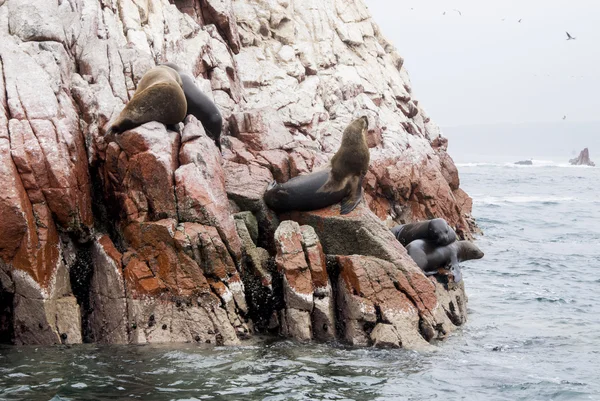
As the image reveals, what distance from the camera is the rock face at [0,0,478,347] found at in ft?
35.6

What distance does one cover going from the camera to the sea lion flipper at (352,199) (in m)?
→ 13.2

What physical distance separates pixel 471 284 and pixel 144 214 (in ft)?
32.3

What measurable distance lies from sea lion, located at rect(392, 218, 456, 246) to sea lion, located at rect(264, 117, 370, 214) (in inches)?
98.2

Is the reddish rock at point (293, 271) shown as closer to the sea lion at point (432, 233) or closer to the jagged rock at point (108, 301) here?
the jagged rock at point (108, 301)

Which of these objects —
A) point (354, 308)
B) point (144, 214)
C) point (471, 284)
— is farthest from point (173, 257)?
point (471, 284)

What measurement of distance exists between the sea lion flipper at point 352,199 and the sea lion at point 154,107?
10.9ft

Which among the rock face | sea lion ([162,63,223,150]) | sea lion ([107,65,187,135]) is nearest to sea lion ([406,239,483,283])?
the rock face

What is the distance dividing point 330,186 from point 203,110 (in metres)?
2.97

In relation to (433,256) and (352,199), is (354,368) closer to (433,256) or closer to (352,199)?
(352,199)

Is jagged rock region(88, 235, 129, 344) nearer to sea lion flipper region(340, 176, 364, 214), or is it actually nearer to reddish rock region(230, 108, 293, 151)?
sea lion flipper region(340, 176, 364, 214)

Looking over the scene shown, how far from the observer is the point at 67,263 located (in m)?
11.3

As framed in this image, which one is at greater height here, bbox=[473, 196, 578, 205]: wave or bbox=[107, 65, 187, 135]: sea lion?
bbox=[473, 196, 578, 205]: wave

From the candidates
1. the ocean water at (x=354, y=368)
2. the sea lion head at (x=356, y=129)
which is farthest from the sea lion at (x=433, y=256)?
the sea lion head at (x=356, y=129)

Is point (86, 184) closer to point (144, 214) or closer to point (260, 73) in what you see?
point (144, 214)
